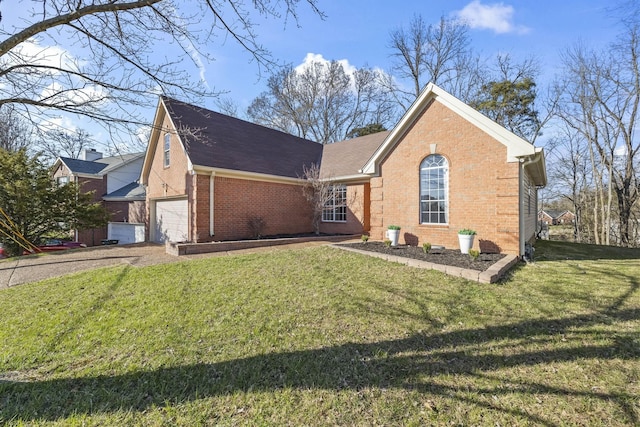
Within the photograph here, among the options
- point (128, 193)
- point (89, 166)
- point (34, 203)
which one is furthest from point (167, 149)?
point (89, 166)

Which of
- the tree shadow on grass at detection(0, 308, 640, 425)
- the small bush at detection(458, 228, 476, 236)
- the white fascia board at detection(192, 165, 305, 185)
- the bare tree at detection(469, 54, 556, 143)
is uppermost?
the bare tree at detection(469, 54, 556, 143)

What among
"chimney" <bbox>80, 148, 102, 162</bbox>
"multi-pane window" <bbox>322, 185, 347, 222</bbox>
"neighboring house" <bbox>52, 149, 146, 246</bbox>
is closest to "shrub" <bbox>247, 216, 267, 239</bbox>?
"multi-pane window" <bbox>322, 185, 347, 222</bbox>

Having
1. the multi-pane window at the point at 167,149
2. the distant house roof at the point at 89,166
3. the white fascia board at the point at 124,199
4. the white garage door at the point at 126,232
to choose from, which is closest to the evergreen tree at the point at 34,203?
the white garage door at the point at 126,232

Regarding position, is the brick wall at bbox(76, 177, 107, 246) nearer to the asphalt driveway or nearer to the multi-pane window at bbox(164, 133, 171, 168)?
the multi-pane window at bbox(164, 133, 171, 168)

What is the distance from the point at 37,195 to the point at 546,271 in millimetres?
20511

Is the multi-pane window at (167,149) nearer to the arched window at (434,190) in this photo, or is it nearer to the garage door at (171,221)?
the garage door at (171,221)

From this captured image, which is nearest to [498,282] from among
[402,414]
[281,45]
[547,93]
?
[402,414]

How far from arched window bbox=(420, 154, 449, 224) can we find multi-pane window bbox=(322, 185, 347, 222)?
16.8ft

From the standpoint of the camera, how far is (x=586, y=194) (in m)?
23.7

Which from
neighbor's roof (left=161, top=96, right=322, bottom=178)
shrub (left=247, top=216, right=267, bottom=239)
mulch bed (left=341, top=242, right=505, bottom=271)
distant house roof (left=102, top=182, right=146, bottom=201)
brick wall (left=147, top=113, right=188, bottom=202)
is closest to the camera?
mulch bed (left=341, top=242, right=505, bottom=271)

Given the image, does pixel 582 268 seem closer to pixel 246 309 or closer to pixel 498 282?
pixel 498 282

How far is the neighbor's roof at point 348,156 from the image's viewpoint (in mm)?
14578

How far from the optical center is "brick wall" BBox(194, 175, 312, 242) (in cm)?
1135

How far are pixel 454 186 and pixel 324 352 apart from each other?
7695mm
